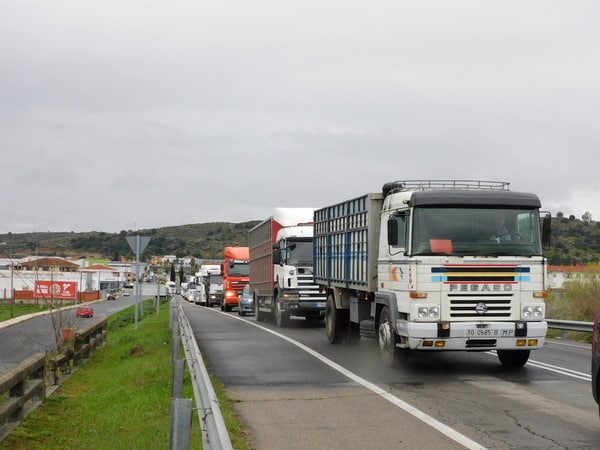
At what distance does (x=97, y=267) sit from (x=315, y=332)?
16952 centimetres

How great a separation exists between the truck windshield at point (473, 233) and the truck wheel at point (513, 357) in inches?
78.4

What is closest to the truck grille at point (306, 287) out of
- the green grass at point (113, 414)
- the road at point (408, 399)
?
the road at point (408, 399)

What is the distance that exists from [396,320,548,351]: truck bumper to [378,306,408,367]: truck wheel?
73 centimetres

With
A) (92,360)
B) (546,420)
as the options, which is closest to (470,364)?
(546,420)

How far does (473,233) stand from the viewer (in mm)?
13133

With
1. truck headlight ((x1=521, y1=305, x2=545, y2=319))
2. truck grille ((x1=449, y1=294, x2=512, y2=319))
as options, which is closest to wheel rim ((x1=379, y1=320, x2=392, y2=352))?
truck grille ((x1=449, y1=294, x2=512, y2=319))

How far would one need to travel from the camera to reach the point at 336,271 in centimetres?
1828

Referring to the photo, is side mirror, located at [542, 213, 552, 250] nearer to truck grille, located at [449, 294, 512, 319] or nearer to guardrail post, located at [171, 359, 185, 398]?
truck grille, located at [449, 294, 512, 319]

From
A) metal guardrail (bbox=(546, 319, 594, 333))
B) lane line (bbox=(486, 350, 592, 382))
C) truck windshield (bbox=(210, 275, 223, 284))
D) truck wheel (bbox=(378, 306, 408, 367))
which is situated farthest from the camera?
truck windshield (bbox=(210, 275, 223, 284))

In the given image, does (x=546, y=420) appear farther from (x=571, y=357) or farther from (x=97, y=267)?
(x=97, y=267)

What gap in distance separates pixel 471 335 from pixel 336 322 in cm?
630

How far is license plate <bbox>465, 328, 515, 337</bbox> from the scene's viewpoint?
1283cm

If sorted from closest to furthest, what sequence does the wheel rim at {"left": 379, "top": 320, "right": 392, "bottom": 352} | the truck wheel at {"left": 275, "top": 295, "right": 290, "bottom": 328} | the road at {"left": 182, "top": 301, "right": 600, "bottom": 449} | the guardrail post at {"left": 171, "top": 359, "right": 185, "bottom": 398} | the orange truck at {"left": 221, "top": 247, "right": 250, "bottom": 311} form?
the guardrail post at {"left": 171, "top": 359, "right": 185, "bottom": 398} → the road at {"left": 182, "top": 301, "right": 600, "bottom": 449} → the wheel rim at {"left": 379, "top": 320, "right": 392, "bottom": 352} → the truck wheel at {"left": 275, "top": 295, "right": 290, "bottom": 328} → the orange truck at {"left": 221, "top": 247, "right": 250, "bottom": 311}

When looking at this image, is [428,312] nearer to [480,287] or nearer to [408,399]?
[480,287]
